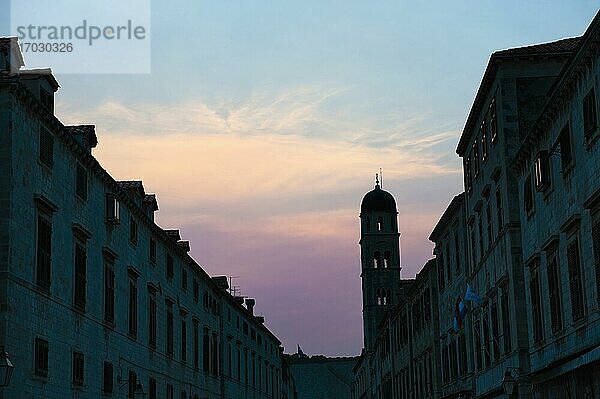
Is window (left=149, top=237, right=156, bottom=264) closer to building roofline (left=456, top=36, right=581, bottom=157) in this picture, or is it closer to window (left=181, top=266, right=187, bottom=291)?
window (left=181, top=266, right=187, bottom=291)

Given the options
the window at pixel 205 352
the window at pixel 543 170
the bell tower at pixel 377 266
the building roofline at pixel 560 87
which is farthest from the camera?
the bell tower at pixel 377 266

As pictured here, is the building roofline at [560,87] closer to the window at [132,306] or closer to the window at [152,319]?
the window at [132,306]

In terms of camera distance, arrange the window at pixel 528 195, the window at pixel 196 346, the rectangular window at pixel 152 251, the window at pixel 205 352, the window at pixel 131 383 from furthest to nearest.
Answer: the window at pixel 205 352 → the window at pixel 196 346 → the rectangular window at pixel 152 251 → the window at pixel 131 383 → the window at pixel 528 195

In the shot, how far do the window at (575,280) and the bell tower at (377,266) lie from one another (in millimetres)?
81153

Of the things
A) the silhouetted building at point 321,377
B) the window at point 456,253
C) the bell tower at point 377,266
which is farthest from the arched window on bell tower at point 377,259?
the window at point 456,253

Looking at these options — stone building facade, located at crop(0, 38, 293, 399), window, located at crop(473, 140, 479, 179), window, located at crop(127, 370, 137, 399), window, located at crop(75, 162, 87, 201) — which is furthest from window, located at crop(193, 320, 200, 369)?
window, located at crop(75, 162, 87, 201)

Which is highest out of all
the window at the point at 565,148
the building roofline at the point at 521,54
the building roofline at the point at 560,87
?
the building roofline at the point at 521,54

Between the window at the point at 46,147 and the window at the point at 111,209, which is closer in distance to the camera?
the window at the point at 46,147

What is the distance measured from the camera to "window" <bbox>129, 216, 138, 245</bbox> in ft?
118

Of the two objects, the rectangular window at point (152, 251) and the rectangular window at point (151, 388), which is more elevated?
the rectangular window at point (152, 251)

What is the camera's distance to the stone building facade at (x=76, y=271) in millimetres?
22906

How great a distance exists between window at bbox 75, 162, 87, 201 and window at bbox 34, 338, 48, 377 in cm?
557

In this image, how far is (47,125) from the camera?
Result: 84.0ft

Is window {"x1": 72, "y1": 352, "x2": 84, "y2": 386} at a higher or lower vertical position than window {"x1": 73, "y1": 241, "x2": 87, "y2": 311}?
lower
